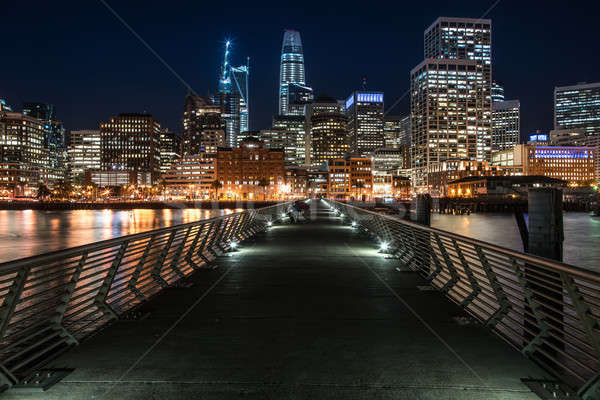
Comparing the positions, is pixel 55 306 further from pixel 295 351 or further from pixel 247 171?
pixel 247 171

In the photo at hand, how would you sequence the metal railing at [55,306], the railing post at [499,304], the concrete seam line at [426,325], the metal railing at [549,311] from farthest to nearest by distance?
the railing post at [499,304]
the concrete seam line at [426,325]
the metal railing at [55,306]
the metal railing at [549,311]

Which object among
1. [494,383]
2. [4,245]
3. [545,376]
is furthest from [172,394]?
[4,245]

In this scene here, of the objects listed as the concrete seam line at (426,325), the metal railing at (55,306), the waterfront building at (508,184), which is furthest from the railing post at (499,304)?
the waterfront building at (508,184)

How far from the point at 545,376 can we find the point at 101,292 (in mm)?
6050

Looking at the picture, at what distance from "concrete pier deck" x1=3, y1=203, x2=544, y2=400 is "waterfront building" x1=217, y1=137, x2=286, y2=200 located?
186 meters

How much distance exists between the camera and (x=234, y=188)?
193750 mm

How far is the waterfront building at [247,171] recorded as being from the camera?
637ft

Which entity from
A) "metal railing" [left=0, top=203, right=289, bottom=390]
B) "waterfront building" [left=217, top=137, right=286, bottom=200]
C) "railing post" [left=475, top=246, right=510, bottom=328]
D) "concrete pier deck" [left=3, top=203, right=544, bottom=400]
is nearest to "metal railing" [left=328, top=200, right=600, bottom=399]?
"railing post" [left=475, top=246, right=510, bottom=328]

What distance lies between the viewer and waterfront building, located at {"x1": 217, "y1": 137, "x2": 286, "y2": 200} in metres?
194

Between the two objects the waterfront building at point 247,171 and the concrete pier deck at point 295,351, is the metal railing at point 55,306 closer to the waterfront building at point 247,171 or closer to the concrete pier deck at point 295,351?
the concrete pier deck at point 295,351

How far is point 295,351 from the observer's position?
5.13m

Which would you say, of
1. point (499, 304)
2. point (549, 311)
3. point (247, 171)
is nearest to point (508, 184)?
point (247, 171)

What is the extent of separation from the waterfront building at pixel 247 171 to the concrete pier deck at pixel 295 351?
185849mm

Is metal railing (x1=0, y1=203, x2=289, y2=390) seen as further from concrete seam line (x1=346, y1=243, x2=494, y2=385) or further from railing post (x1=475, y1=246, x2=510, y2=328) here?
railing post (x1=475, y1=246, x2=510, y2=328)
